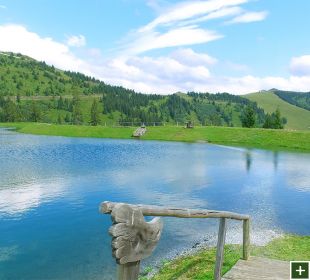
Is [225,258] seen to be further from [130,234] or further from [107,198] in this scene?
[107,198]

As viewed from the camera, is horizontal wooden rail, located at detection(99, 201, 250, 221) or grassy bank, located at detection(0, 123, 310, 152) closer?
horizontal wooden rail, located at detection(99, 201, 250, 221)

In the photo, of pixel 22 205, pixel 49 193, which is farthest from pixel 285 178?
pixel 22 205

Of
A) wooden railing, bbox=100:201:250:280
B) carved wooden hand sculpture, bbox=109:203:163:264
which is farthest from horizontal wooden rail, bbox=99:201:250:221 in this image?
carved wooden hand sculpture, bbox=109:203:163:264

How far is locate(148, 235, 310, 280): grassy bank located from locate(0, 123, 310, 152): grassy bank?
82399mm

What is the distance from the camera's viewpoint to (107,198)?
3772 cm

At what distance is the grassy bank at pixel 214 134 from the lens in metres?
108

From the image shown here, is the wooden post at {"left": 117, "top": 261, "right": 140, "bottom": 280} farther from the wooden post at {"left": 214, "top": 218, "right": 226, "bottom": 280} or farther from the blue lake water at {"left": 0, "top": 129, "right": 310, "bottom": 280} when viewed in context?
the blue lake water at {"left": 0, "top": 129, "right": 310, "bottom": 280}

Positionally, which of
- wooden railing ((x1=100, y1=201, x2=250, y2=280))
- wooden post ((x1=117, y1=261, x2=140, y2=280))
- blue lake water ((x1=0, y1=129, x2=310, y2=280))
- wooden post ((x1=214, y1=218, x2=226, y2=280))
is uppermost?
wooden railing ((x1=100, y1=201, x2=250, y2=280))

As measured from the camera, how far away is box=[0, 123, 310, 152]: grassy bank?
10847 centimetres

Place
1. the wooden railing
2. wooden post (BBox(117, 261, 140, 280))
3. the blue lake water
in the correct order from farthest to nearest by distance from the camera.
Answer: the blue lake water < wooden post (BBox(117, 261, 140, 280)) < the wooden railing

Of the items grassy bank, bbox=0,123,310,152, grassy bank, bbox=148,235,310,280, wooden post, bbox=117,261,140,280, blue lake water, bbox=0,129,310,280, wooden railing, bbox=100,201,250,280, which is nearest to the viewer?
wooden railing, bbox=100,201,250,280

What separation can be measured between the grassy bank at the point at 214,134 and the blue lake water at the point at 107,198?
3473cm

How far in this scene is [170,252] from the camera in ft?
76.8

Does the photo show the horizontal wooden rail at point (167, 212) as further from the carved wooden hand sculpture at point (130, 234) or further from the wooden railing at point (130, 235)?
the carved wooden hand sculpture at point (130, 234)
